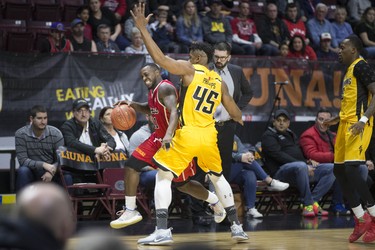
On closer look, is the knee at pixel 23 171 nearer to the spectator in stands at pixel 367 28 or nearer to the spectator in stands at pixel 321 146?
the spectator in stands at pixel 321 146

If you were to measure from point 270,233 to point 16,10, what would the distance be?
654cm

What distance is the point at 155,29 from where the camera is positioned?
43.0 feet

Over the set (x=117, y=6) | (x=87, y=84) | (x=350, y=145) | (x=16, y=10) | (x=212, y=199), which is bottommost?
(x=212, y=199)

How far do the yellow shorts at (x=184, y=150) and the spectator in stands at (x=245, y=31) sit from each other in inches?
275

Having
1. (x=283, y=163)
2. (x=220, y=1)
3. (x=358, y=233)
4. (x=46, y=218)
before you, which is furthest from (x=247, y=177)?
(x=46, y=218)

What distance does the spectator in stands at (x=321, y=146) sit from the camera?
11.3m

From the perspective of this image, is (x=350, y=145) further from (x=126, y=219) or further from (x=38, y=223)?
(x=38, y=223)

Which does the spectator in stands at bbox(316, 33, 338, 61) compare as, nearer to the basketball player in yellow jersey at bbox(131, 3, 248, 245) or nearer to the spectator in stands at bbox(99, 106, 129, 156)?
the spectator in stands at bbox(99, 106, 129, 156)

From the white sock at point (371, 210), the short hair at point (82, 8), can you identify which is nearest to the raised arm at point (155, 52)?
the white sock at point (371, 210)

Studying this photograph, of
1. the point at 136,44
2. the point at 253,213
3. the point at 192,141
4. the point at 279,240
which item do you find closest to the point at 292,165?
the point at 253,213

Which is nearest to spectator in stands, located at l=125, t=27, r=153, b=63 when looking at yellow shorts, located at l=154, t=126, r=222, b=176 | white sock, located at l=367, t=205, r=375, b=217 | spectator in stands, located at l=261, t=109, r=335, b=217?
spectator in stands, located at l=261, t=109, r=335, b=217

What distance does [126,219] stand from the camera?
24.1 ft

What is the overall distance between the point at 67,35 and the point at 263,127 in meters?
3.47

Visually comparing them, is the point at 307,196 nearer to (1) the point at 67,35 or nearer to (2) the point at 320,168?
(2) the point at 320,168
